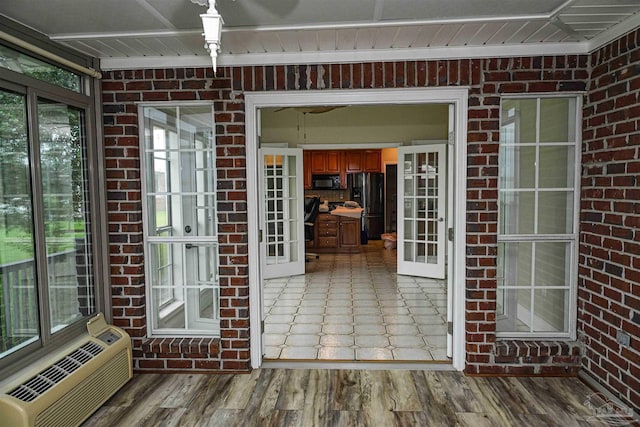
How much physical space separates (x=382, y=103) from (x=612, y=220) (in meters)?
1.62

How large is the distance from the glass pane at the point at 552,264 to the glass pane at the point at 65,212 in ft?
10.4

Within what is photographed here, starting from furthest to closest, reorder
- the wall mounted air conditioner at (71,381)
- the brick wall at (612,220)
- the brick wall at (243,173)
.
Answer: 1. the brick wall at (243,173)
2. the brick wall at (612,220)
3. the wall mounted air conditioner at (71,381)

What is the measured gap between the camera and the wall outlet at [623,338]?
244 cm

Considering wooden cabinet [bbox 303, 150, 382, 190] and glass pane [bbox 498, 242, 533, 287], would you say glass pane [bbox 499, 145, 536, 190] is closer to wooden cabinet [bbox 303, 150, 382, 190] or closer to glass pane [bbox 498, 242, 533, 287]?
glass pane [bbox 498, 242, 533, 287]

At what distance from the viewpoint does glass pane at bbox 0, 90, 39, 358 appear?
87.9 inches

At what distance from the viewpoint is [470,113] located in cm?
288

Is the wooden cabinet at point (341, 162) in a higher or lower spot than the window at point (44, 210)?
higher

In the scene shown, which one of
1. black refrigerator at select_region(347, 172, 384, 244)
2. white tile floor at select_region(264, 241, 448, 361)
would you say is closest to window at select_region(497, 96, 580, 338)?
white tile floor at select_region(264, 241, 448, 361)

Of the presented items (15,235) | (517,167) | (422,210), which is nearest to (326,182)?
(422,210)

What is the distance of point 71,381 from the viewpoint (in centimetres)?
234

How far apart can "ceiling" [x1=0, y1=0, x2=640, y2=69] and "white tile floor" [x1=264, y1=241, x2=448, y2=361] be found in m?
2.23

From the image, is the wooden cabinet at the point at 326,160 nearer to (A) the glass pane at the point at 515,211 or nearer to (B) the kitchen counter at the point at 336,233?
(B) the kitchen counter at the point at 336,233

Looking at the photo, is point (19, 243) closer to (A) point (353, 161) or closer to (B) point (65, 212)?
(B) point (65, 212)

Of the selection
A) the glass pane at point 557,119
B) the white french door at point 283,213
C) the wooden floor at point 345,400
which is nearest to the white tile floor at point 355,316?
the white french door at point 283,213
